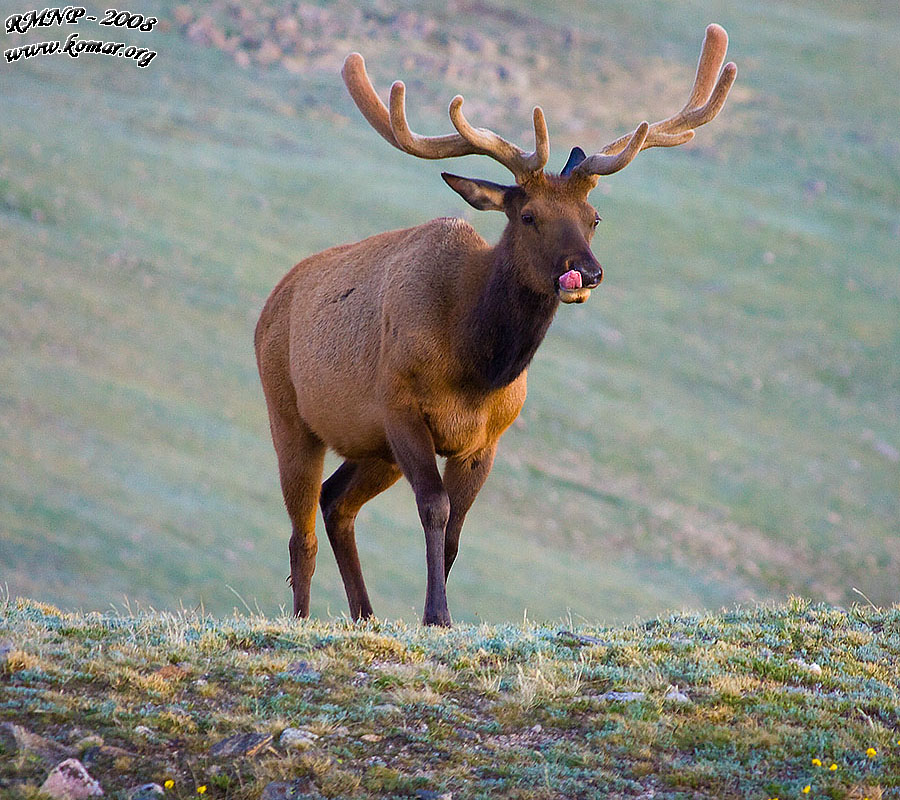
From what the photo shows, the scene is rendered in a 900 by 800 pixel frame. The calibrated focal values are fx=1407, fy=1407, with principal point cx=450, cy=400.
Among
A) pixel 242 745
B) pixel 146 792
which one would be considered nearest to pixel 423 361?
pixel 242 745

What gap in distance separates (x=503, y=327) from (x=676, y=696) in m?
3.57

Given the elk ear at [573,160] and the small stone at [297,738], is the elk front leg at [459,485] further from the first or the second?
the small stone at [297,738]

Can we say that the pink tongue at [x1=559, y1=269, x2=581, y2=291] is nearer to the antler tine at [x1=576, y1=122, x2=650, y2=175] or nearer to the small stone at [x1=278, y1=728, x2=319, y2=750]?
the antler tine at [x1=576, y1=122, x2=650, y2=175]

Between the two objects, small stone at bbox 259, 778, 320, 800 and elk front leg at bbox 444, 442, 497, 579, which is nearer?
small stone at bbox 259, 778, 320, 800

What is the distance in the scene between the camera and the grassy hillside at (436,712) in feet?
22.0

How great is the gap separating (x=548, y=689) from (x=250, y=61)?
86220mm

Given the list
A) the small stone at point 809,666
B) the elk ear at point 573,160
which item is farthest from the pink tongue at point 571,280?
the small stone at point 809,666

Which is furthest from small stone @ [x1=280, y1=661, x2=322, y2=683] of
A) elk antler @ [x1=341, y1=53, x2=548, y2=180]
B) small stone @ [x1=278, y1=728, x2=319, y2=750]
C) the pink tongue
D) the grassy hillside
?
elk antler @ [x1=341, y1=53, x2=548, y2=180]

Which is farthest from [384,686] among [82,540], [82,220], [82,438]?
[82,220]

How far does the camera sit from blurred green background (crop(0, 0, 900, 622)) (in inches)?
1868

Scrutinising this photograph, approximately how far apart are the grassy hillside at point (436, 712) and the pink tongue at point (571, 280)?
Answer: 236cm

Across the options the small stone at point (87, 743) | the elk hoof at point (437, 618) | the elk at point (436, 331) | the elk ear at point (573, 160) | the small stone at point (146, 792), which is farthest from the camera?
the elk ear at point (573, 160)

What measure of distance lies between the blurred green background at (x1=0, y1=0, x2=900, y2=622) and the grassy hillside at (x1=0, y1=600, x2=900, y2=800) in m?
33.5

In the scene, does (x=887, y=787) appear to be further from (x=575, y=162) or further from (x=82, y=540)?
(x=82, y=540)
